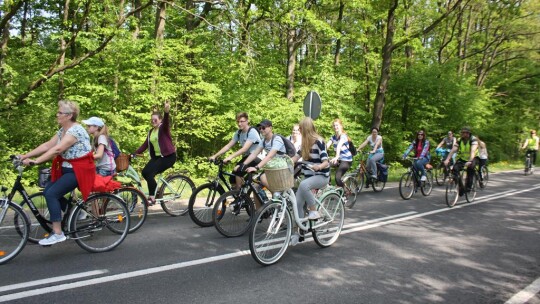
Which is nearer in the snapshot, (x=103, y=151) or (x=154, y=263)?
(x=154, y=263)

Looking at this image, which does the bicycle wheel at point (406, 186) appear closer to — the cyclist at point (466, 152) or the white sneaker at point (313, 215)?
the cyclist at point (466, 152)

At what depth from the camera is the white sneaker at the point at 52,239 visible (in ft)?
16.4

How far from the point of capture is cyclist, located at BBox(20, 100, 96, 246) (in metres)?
5.05

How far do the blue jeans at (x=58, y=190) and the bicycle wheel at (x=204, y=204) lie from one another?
7.32ft

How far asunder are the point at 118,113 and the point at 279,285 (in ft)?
40.3

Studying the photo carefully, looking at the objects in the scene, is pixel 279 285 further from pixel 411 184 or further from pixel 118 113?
pixel 118 113

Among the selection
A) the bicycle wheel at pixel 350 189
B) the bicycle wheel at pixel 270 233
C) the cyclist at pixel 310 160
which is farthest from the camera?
the bicycle wheel at pixel 350 189

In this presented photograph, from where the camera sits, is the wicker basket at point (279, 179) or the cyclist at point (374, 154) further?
the cyclist at point (374, 154)

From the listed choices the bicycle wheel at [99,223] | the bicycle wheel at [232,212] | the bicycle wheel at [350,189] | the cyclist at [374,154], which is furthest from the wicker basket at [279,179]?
the cyclist at [374,154]

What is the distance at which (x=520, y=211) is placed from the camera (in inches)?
375

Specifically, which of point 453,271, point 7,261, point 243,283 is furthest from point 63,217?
point 453,271

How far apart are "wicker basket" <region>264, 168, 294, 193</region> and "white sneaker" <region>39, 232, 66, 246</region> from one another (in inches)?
109

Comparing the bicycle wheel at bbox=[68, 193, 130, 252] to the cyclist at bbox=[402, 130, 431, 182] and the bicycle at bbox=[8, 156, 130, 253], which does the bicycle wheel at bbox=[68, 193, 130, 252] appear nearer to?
the bicycle at bbox=[8, 156, 130, 253]

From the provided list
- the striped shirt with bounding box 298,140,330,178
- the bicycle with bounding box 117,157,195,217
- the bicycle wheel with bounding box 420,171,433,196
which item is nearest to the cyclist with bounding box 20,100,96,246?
the bicycle with bounding box 117,157,195,217
